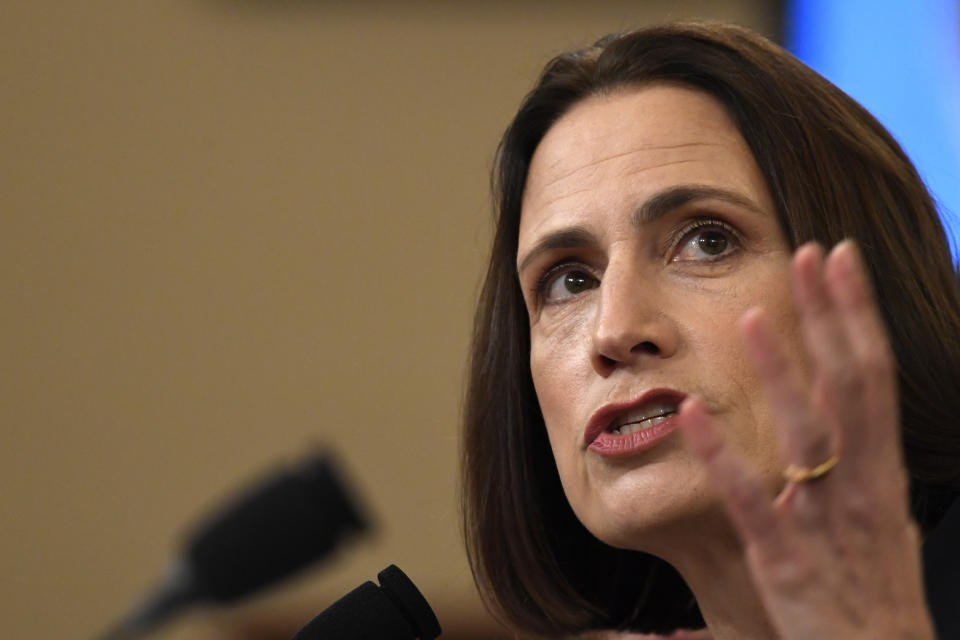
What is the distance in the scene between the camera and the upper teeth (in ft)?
4.94

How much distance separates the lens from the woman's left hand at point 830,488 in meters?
0.95

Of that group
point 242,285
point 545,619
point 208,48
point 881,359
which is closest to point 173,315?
point 242,285

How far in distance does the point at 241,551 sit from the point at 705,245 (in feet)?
2.18

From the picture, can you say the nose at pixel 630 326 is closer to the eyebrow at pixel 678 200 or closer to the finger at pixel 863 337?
the eyebrow at pixel 678 200

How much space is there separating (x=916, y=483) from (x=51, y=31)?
8.88 ft

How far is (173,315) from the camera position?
11.3 ft

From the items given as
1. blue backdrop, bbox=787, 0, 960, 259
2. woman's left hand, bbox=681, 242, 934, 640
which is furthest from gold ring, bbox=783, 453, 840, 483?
blue backdrop, bbox=787, 0, 960, 259

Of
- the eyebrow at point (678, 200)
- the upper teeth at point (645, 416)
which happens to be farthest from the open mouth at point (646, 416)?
the eyebrow at point (678, 200)

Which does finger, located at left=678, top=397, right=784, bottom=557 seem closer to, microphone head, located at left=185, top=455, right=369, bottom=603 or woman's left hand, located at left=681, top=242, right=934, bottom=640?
woman's left hand, located at left=681, top=242, right=934, bottom=640

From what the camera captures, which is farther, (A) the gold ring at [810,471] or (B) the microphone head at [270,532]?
(B) the microphone head at [270,532]

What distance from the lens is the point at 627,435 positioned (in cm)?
153

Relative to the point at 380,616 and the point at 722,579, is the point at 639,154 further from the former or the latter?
the point at 380,616

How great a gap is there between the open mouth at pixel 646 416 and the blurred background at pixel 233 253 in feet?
6.09

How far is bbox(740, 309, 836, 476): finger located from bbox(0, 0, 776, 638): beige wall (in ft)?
7.94
